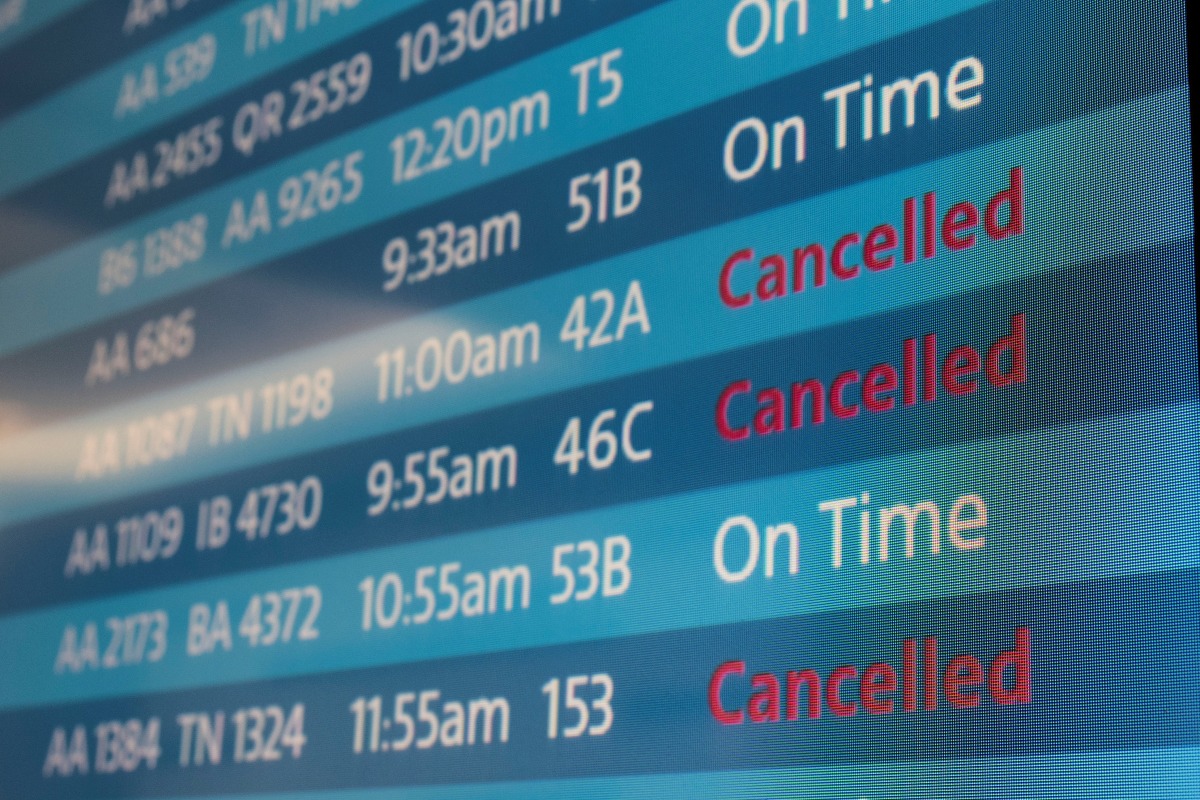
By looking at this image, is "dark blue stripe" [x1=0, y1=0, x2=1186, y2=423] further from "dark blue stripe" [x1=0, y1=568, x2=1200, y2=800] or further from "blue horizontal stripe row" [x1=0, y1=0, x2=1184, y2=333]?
"dark blue stripe" [x1=0, y1=568, x2=1200, y2=800]

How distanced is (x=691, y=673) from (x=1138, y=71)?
0.59m

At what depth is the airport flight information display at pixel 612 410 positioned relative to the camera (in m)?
1.26

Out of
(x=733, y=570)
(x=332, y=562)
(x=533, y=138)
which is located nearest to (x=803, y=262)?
(x=733, y=570)

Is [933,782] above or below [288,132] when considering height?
Result: below

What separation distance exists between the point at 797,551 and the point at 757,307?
23 cm

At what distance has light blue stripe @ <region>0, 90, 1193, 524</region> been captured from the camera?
1279 mm

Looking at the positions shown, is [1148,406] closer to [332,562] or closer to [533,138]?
[533,138]

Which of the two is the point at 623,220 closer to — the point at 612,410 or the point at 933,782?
the point at 612,410

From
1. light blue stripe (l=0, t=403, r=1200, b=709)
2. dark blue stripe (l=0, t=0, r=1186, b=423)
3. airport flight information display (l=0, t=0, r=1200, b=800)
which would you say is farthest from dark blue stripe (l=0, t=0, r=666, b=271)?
light blue stripe (l=0, t=403, r=1200, b=709)

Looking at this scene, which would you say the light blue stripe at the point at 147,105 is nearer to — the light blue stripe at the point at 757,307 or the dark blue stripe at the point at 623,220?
the dark blue stripe at the point at 623,220

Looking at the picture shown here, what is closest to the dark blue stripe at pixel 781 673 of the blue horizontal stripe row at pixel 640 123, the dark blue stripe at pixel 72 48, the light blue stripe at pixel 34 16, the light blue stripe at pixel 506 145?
the blue horizontal stripe row at pixel 640 123

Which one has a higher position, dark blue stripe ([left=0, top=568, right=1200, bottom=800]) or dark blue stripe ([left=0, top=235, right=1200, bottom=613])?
dark blue stripe ([left=0, top=235, right=1200, bottom=613])

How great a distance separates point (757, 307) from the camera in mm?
1499

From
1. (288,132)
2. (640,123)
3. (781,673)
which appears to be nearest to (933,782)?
(781,673)
